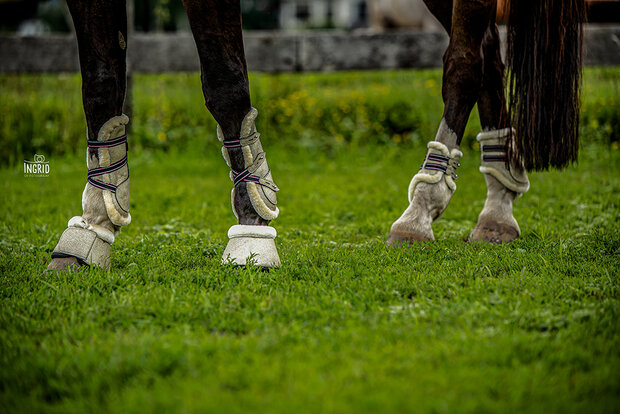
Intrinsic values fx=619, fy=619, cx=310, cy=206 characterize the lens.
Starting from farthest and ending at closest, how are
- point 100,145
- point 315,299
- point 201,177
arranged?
point 201,177, point 100,145, point 315,299

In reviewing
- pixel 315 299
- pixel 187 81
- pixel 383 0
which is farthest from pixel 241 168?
pixel 383 0

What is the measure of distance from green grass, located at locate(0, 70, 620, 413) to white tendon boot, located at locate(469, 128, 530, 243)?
0.13 m

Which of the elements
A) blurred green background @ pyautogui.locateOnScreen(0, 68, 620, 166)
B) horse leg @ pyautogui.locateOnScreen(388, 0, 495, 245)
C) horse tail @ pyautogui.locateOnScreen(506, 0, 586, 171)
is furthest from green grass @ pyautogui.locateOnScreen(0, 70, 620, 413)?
blurred green background @ pyautogui.locateOnScreen(0, 68, 620, 166)

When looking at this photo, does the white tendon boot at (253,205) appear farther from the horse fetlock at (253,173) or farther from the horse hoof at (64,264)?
the horse hoof at (64,264)

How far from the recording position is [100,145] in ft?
9.27

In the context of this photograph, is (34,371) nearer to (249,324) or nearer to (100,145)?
(249,324)

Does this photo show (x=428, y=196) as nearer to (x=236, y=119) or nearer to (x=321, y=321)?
(x=236, y=119)

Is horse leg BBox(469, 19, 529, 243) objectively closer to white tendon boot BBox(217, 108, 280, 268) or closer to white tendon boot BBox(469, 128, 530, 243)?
white tendon boot BBox(469, 128, 530, 243)

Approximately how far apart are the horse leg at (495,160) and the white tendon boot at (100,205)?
196 centimetres

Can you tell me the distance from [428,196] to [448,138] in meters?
0.33

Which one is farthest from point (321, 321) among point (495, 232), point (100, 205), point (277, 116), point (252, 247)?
point (277, 116)

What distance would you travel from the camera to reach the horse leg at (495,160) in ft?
11.3

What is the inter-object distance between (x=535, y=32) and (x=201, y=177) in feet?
13.0

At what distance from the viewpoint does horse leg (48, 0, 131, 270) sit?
2711 millimetres
